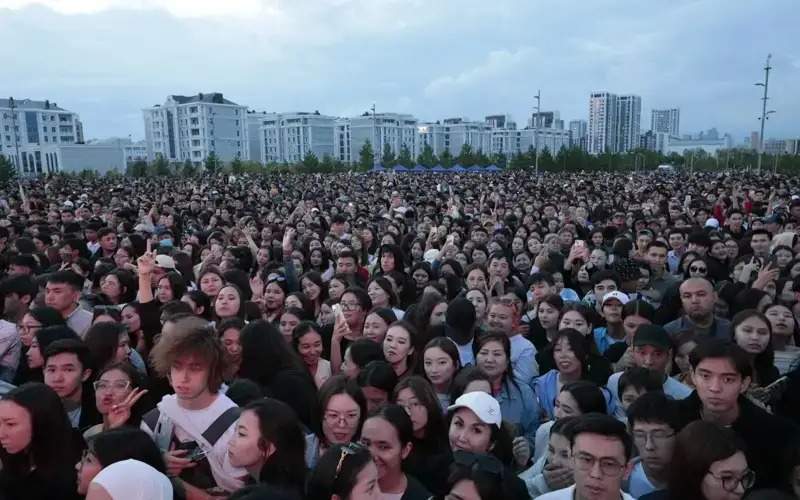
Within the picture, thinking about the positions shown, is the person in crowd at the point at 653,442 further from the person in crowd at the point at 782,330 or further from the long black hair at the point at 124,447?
the person in crowd at the point at 782,330

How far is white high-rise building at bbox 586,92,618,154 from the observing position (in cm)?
15038

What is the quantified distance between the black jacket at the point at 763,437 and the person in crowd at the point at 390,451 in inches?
56.3

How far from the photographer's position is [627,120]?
511 feet

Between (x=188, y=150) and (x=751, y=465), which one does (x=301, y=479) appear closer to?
(x=751, y=465)

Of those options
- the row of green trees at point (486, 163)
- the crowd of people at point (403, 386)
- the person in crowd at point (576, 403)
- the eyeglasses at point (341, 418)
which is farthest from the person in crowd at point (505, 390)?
the row of green trees at point (486, 163)

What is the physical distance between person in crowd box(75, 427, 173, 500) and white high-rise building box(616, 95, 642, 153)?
160396mm

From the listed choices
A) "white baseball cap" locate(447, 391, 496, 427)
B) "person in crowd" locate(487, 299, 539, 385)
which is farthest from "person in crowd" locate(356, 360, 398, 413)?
"person in crowd" locate(487, 299, 539, 385)

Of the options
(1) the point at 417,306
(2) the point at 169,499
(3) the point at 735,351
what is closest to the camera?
(2) the point at 169,499

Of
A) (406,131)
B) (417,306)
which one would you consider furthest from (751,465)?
(406,131)

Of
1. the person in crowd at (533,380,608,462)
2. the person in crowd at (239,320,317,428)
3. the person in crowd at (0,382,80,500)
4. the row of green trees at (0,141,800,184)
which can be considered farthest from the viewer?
the row of green trees at (0,141,800,184)

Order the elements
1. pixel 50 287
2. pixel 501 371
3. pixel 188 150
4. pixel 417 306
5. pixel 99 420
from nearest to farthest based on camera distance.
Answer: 1. pixel 99 420
2. pixel 501 371
3. pixel 50 287
4. pixel 417 306
5. pixel 188 150

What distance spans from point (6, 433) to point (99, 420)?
897mm

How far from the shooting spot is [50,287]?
5059 millimetres

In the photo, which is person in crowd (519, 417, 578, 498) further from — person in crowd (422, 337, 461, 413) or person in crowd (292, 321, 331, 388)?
person in crowd (292, 321, 331, 388)
